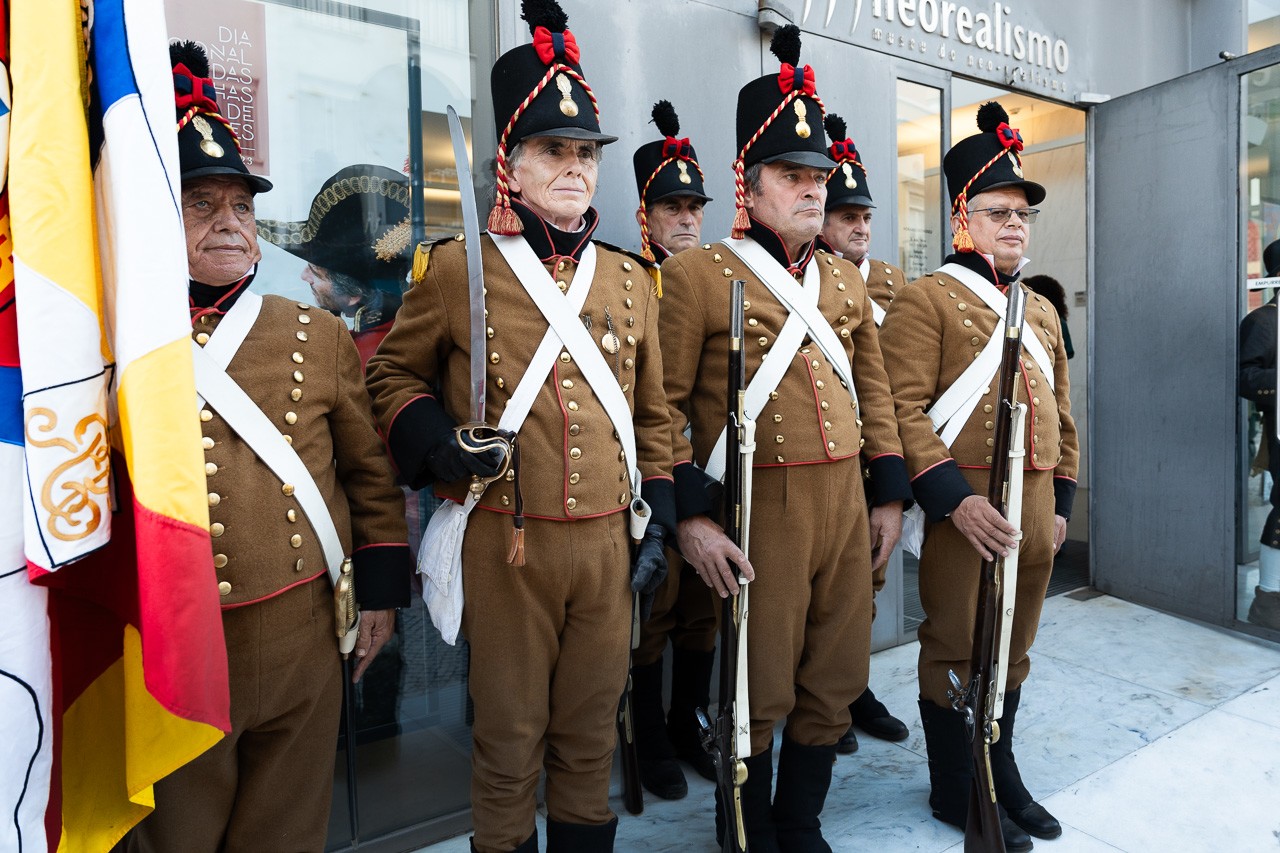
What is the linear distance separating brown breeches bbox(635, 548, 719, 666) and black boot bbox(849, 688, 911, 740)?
76cm

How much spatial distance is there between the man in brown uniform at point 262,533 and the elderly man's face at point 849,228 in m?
2.51

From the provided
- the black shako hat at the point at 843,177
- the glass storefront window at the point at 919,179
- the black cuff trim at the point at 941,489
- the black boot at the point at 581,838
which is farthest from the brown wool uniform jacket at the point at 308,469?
the glass storefront window at the point at 919,179

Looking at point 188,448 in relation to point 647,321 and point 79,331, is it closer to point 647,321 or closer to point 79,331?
point 79,331

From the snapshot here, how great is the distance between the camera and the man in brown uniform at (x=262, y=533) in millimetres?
1974

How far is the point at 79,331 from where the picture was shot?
4.09 ft

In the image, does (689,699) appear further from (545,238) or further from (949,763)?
(545,238)

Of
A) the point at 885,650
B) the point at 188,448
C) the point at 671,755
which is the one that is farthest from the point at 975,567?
the point at 188,448

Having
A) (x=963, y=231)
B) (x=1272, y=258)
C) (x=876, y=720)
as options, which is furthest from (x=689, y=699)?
(x=1272, y=258)

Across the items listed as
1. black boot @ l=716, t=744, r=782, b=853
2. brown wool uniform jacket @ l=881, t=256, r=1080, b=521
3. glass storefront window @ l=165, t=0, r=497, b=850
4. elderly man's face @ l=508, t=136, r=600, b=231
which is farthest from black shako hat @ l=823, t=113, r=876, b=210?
black boot @ l=716, t=744, r=782, b=853

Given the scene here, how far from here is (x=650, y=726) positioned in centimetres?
362

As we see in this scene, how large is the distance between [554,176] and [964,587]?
74.7 inches

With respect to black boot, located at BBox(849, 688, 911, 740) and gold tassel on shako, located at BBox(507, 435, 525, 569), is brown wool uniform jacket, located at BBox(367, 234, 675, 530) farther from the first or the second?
black boot, located at BBox(849, 688, 911, 740)

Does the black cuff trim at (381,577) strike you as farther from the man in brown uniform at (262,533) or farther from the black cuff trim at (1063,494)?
the black cuff trim at (1063,494)

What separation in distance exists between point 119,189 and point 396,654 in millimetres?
2285
